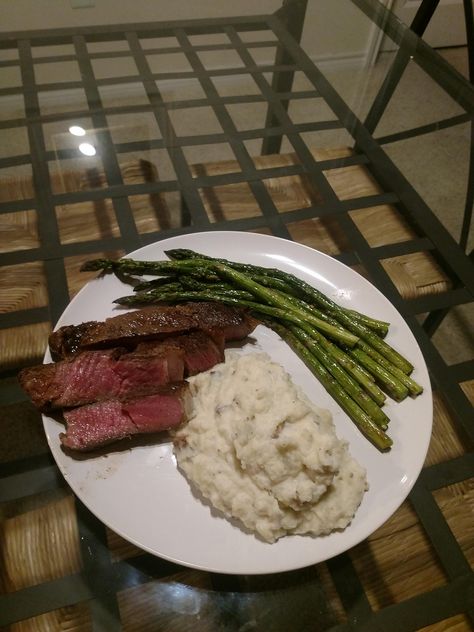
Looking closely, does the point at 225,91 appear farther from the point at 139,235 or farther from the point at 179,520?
the point at 179,520

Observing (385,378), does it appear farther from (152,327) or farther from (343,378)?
(152,327)

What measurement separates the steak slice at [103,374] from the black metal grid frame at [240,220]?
21cm

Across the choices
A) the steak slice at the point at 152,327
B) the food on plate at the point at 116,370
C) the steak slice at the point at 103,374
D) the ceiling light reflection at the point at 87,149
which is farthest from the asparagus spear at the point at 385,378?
the ceiling light reflection at the point at 87,149

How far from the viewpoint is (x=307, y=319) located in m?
1.98

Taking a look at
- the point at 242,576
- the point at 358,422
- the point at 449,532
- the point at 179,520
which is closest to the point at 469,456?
the point at 449,532

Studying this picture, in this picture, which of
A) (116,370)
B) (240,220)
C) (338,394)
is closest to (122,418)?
(116,370)

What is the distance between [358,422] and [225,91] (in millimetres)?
2145

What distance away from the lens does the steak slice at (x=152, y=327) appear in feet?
5.95

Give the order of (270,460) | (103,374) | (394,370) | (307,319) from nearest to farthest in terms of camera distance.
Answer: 1. (270,460)
2. (103,374)
3. (394,370)
4. (307,319)

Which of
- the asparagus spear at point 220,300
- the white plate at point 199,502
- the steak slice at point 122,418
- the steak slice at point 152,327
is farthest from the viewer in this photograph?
the asparagus spear at point 220,300

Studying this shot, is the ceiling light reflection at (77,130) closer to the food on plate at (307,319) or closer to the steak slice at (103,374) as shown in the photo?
the food on plate at (307,319)

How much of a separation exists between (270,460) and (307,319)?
2.17 feet

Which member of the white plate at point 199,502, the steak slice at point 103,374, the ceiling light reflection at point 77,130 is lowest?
the white plate at point 199,502

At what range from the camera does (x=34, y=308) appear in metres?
2.05
